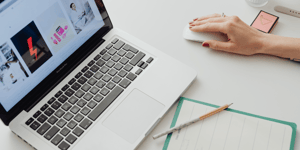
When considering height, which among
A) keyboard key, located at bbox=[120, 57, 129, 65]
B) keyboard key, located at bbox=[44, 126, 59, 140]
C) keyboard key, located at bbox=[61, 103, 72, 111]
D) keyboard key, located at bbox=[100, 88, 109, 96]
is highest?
keyboard key, located at bbox=[120, 57, 129, 65]

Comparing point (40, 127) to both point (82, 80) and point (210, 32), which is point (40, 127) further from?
point (210, 32)

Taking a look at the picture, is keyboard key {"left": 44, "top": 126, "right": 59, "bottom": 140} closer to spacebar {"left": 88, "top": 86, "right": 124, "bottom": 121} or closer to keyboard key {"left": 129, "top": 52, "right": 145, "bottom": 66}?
spacebar {"left": 88, "top": 86, "right": 124, "bottom": 121}

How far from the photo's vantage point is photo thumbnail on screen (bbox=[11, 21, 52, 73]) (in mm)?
677

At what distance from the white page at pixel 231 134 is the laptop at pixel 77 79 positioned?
0.08 m

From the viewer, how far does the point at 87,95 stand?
0.76m

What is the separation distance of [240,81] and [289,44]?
19cm

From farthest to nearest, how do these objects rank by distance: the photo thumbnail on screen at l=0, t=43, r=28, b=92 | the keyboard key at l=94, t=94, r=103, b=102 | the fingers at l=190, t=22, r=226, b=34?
the fingers at l=190, t=22, r=226, b=34 < the keyboard key at l=94, t=94, r=103, b=102 < the photo thumbnail on screen at l=0, t=43, r=28, b=92

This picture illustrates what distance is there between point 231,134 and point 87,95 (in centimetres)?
40

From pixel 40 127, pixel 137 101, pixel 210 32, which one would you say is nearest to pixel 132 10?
pixel 210 32

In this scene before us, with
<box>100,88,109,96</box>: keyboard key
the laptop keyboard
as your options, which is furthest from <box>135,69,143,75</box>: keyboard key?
<box>100,88,109,96</box>: keyboard key

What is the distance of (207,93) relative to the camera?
31.0 inches

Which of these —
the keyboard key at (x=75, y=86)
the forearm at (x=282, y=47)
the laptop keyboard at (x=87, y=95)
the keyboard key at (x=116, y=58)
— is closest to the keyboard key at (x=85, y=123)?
the laptop keyboard at (x=87, y=95)

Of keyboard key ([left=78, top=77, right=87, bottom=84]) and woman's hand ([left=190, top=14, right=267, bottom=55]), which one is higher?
woman's hand ([left=190, top=14, right=267, bottom=55])

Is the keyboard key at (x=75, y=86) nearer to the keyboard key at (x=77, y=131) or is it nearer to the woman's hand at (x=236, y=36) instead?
the keyboard key at (x=77, y=131)
